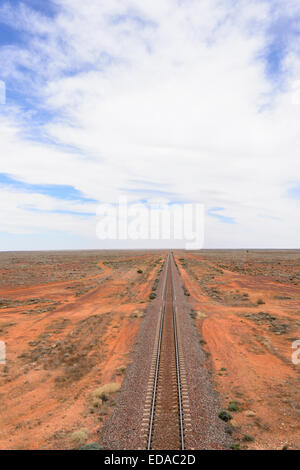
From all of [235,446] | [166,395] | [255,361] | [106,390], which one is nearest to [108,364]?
[106,390]

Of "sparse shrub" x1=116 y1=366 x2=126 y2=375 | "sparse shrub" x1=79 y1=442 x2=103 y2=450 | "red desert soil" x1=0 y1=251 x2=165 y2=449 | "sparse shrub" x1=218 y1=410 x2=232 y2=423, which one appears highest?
"sparse shrub" x1=79 y1=442 x2=103 y2=450

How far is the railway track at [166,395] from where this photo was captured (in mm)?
9594

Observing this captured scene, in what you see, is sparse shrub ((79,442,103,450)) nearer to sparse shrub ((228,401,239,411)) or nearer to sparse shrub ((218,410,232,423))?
sparse shrub ((218,410,232,423))

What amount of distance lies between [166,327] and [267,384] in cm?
989

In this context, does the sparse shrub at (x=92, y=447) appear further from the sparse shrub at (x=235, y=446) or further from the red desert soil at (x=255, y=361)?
the red desert soil at (x=255, y=361)

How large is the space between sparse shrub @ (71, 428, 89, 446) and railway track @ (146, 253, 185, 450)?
2394 millimetres

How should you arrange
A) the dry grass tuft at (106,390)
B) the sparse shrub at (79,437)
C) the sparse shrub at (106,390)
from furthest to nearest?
the dry grass tuft at (106,390), the sparse shrub at (106,390), the sparse shrub at (79,437)

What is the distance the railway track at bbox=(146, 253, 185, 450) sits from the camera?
378 inches

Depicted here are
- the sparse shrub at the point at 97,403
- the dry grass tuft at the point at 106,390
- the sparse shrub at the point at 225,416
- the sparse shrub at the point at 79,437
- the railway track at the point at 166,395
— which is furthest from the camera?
the dry grass tuft at the point at 106,390

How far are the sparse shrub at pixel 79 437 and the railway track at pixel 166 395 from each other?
7.85ft

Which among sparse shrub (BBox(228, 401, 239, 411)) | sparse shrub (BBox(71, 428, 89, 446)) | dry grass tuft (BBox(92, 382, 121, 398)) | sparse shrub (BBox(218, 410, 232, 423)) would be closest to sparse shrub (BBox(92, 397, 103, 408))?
dry grass tuft (BBox(92, 382, 121, 398))

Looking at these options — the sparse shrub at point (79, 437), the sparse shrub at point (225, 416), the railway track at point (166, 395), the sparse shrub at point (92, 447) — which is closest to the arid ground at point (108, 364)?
the sparse shrub at point (79, 437)
